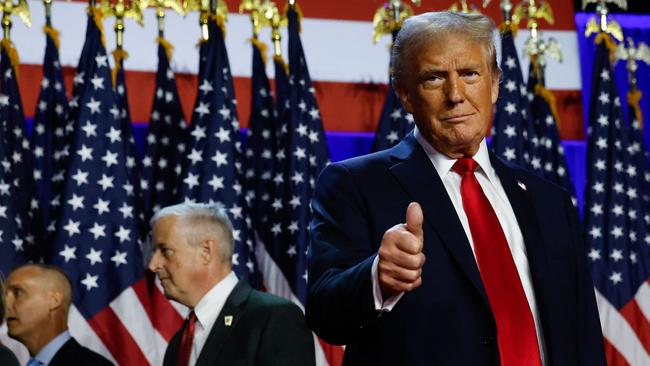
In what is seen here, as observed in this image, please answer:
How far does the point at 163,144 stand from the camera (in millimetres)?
4992

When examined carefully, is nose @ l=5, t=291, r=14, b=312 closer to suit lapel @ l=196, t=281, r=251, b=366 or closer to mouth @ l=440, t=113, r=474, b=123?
suit lapel @ l=196, t=281, r=251, b=366

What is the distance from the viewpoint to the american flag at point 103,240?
4562 mm

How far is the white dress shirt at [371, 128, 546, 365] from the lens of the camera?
158 cm

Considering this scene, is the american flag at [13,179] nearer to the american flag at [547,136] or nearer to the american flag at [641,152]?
A: the american flag at [547,136]

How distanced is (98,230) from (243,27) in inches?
61.1

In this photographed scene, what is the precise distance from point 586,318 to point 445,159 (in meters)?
0.36

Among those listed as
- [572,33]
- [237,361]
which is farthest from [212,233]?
[572,33]

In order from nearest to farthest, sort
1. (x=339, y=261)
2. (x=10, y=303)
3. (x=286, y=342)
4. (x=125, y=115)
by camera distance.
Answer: (x=339, y=261), (x=286, y=342), (x=10, y=303), (x=125, y=115)

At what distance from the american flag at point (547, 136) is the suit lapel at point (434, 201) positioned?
12.5ft

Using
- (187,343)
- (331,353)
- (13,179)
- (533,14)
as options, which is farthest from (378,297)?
(533,14)

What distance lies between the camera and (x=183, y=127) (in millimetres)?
5086

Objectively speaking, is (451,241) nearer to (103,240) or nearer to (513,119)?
(103,240)

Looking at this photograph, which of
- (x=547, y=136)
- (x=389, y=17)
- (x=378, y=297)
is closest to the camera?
(x=378, y=297)

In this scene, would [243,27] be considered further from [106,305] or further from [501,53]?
[106,305]
